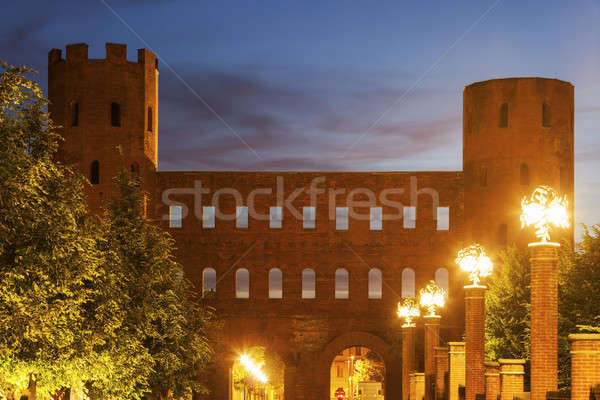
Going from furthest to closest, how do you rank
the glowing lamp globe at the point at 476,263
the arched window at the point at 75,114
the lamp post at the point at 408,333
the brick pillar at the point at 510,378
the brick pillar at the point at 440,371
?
the arched window at the point at 75,114, the lamp post at the point at 408,333, the brick pillar at the point at 440,371, the glowing lamp globe at the point at 476,263, the brick pillar at the point at 510,378

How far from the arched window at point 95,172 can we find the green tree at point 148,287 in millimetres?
14447

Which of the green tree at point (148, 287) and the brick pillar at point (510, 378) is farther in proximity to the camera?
the green tree at point (148, 287)

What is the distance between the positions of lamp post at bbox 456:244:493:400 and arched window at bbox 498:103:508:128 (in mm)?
22922

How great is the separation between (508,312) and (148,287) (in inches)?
634

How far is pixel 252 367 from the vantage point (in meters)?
44.6

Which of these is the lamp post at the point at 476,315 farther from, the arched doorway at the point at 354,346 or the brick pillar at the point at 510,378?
the arched doorway at the point at 354,346

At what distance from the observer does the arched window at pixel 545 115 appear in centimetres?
3962

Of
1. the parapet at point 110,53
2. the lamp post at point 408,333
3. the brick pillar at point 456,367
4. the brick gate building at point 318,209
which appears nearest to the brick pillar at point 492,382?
the brick pillar at point 456,367

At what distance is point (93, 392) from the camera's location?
19656 millimetres

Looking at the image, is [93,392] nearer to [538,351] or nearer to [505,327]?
[538,351]

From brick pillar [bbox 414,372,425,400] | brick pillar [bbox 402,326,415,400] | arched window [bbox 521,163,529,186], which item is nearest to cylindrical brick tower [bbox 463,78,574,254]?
arched window [bbox 521,163,529,186]

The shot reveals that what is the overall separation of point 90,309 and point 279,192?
76.5 feet

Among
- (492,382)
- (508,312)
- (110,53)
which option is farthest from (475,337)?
(110,53)

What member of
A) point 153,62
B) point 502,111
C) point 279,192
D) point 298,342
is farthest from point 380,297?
point 153,62
